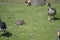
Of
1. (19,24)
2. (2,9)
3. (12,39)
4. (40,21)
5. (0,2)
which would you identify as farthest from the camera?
(0,2)

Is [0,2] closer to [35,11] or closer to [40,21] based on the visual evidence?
[35,11]

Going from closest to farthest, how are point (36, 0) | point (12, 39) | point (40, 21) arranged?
point (12, 39)
point (40, 21)
point (36, 0)

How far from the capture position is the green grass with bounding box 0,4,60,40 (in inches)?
731

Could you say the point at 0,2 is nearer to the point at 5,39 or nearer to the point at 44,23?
the point at 44,23

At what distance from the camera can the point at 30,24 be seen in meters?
22.2

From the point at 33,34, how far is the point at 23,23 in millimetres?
3599

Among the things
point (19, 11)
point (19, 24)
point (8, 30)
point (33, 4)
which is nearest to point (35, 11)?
point (19, 11)

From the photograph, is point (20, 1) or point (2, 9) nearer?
point (2, 9)

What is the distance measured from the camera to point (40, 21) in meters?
23.3

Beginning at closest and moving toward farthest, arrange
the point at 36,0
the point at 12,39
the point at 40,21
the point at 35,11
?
the point at 12,39 < the point at 40,21 < the point at 35,11 < the point at 36,0

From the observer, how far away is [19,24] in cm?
2184

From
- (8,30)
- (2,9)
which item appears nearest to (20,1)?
(2,9)

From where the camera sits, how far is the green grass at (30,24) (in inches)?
731

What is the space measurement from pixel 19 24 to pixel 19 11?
287 inches
